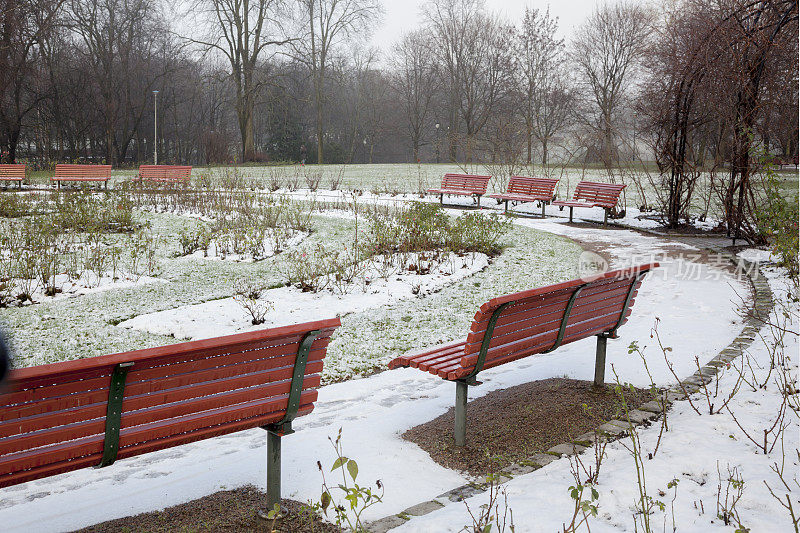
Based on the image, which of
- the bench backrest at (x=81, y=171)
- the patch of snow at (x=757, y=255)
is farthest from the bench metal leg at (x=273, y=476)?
the bench backrest at (x=81, y=171)

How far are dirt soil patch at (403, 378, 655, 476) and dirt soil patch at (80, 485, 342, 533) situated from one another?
3.36ft

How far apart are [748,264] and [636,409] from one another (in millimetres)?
6749

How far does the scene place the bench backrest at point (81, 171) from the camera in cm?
2253

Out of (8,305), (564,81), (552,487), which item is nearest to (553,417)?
(552,487)

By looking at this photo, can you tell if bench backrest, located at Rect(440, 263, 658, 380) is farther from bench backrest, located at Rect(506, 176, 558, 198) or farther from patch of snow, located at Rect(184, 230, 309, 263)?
bench backrest, located at Rect(506, 176, 558, 198)

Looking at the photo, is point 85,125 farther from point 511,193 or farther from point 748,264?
point 748,264

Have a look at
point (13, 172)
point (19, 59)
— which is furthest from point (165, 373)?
point (19, 59)

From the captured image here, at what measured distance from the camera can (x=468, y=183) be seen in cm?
1972

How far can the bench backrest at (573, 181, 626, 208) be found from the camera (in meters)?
15.7

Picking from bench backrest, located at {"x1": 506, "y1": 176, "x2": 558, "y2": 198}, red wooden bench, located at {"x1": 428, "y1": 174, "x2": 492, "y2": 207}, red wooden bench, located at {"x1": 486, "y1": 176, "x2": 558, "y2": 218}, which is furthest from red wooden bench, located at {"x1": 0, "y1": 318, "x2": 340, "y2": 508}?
red wooden bench, located at {"x1": 428, "y1": 174, "x2": 492, "y2": 207}

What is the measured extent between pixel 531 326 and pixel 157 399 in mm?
2483

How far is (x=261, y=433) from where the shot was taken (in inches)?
181

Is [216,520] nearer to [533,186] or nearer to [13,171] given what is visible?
[533,186]

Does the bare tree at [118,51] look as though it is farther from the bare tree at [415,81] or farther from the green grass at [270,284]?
the green grass at [270,284]
